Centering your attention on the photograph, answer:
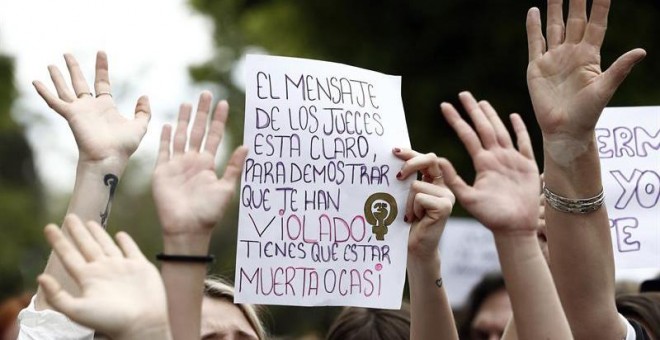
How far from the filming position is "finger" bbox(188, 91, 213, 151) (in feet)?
10.7

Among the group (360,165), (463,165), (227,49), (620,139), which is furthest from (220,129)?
(227,49)

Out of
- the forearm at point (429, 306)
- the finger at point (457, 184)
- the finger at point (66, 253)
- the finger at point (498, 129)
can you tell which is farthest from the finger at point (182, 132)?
the forearm at point (429, 306)

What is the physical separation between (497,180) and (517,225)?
123mm

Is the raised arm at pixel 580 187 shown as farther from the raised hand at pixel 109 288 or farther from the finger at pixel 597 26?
the raised hand at pixel 109 288

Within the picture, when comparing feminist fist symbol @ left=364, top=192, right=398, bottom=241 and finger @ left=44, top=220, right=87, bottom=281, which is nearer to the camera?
finger @ left=44, top=220, right=87, bottom=281

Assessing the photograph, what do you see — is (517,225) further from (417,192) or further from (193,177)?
(193,177)

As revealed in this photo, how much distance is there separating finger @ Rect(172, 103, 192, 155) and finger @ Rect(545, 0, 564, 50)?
1097 mm

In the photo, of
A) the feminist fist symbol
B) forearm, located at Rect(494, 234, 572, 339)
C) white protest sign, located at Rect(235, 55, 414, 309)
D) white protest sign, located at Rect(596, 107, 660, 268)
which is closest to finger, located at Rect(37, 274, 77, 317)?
white protest sign, located at Rect(235, 55, 414, 309)

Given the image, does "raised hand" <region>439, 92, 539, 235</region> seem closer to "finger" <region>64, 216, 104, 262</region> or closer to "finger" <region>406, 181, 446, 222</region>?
"finger" <region>406, 181, 446, 222</region>

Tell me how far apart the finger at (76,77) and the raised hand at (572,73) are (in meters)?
1.27

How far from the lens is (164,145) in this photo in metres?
3.24

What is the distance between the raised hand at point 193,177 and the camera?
10.2ft

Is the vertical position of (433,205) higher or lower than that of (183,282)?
higher

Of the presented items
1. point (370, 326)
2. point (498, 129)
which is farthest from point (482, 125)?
point (370, 326)
